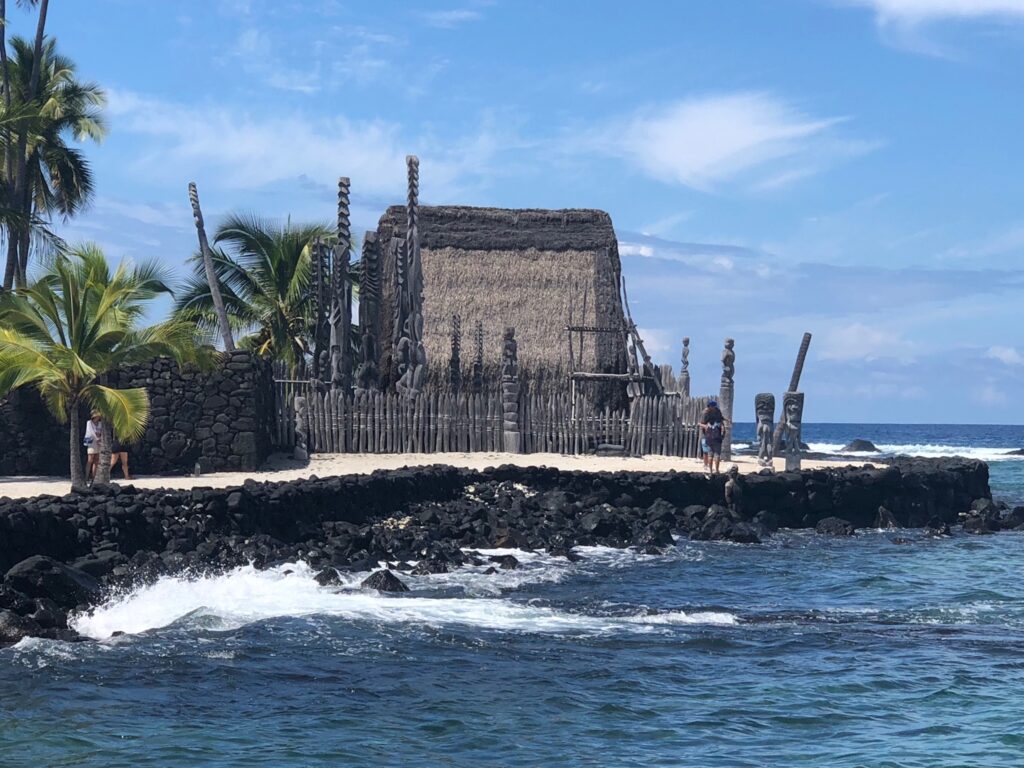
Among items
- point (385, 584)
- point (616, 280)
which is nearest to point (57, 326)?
point (385, 584)

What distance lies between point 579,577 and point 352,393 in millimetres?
12079

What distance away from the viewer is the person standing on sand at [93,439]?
20.2 meters

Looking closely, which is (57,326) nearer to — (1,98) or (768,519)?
(768,519)

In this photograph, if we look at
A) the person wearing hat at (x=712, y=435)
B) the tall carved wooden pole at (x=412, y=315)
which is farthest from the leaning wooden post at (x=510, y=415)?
the person wearing hat at (x=712, y=435)

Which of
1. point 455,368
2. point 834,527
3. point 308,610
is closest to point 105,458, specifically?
point 308,610

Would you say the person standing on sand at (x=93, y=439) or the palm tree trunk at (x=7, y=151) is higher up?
the palm tree trunk at (x=7, y=151)

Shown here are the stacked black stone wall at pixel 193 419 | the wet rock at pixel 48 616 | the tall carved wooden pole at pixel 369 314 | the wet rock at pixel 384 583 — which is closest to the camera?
the wet rock at pixel 48 616

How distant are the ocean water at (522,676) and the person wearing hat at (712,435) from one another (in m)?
7.41

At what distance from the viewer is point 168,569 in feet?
49.1

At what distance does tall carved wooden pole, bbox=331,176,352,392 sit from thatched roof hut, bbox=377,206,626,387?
536 cm

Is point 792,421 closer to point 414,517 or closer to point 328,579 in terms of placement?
point 414,517

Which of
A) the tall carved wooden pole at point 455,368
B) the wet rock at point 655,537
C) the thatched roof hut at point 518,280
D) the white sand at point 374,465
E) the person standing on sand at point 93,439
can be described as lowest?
the wet rock at point 655,537

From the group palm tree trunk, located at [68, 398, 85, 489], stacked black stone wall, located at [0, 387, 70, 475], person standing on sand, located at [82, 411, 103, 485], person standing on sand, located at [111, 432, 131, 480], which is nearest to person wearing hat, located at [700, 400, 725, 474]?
person standing on sand, located at [111, 432, 131, 480]

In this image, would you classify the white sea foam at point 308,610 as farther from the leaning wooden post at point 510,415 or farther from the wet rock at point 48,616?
the leaning wooden post at point 510,415
